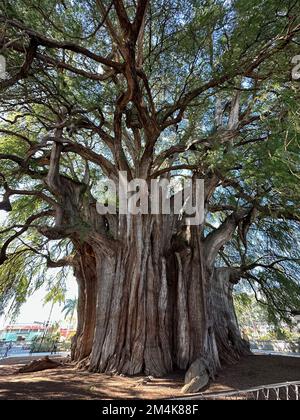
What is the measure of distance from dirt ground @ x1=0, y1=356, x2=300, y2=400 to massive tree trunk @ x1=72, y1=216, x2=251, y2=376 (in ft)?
1.18

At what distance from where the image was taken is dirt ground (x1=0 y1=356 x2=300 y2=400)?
3.47 metres

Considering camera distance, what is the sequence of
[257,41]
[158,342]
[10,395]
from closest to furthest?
1. [10,395]
2. [257,41]
3. [158,342]

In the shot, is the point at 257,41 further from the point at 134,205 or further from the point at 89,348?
the point at 89,348

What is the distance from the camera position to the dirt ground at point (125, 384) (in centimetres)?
347

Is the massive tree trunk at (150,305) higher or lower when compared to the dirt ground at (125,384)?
higher

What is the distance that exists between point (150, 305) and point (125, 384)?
1.55 meters

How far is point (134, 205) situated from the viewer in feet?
20.4

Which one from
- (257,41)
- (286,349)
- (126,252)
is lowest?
(286,349)

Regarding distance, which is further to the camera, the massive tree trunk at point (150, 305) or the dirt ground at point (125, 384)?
the massive tree trunk at point (150, 305)

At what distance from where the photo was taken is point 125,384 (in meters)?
4.23

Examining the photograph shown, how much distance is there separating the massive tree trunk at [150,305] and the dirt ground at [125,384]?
36cm
